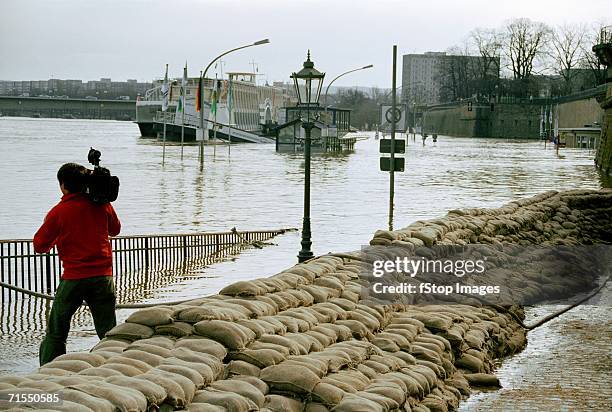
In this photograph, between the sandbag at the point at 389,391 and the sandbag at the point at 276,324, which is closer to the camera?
the sandbag at the point at 389,391

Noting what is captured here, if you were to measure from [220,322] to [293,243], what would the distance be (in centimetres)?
1359

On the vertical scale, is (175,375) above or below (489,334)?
above

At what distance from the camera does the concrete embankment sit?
590 cm

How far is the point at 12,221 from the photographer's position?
83.7ft

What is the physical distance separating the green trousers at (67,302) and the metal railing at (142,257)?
5512 millimetres

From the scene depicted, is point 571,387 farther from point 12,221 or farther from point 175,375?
point 12,221

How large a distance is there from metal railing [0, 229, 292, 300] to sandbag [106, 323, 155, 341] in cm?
630

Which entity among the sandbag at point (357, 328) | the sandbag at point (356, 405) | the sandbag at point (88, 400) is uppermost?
the sandbag at point (88, 400)

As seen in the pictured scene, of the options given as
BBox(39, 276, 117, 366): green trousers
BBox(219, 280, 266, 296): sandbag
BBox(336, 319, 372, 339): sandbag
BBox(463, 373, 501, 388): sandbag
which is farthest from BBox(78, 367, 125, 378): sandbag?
BBox(463, 373, 501, 388): sandbag

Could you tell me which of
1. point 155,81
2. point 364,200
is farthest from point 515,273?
point 155,81

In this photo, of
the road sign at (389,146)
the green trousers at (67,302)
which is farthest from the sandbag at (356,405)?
the road sign at (389,146)

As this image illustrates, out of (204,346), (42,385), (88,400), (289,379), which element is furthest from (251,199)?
(88,400)

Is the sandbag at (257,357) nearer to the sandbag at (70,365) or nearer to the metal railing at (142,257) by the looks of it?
the sandbag at (70,365)

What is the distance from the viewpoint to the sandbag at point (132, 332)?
700cm
